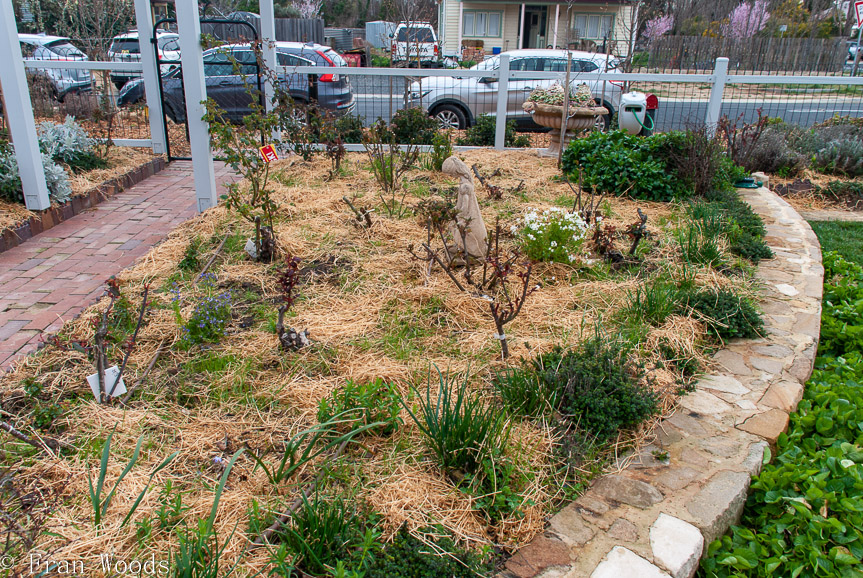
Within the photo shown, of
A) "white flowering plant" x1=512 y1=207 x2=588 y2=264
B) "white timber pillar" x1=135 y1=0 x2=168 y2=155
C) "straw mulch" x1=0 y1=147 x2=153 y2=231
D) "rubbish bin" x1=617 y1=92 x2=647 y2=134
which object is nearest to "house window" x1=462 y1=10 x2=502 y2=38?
"rubbish bin" x1=617 y1=92 x2=647 y2=134

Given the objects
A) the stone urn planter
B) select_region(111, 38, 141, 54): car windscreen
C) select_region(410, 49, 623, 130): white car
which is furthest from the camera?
select_region(111, 38, 141, 54): car windscreen

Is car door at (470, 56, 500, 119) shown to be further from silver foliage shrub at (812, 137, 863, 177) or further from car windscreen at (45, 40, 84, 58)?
car windscreen at (45, 40, 84, 58)

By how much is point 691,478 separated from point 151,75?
8610 mm

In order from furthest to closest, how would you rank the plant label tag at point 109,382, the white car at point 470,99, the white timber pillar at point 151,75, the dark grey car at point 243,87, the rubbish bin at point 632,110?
the white car at point 470,99, the dark grey car at point 243,87, the rubbish bin at point 632,110, the white timber pillar at point 151,75, the plant label tag at point 109,382

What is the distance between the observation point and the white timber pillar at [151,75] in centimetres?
806

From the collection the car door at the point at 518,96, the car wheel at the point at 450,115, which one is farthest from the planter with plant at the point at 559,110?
the car wheel at the point at 450,115

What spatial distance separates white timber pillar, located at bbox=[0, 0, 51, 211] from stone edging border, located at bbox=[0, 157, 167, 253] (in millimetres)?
154

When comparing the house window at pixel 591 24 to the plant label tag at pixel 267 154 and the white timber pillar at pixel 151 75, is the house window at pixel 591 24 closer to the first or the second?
the white timber pillar at pixel 151 75

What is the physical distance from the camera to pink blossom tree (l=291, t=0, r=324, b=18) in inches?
1293

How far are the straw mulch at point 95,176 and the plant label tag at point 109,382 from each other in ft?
10.7

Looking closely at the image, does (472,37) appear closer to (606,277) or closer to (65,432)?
(606,277)

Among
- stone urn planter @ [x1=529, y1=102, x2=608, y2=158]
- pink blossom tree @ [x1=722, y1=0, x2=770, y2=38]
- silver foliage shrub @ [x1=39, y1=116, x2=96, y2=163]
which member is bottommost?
silver foliage shrub @ [x1=39, y1=116, x2=96, y2=163]

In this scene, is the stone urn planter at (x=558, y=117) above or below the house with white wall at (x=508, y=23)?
below

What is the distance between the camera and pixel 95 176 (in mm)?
7133
